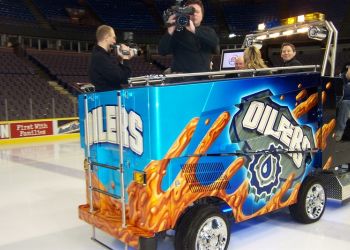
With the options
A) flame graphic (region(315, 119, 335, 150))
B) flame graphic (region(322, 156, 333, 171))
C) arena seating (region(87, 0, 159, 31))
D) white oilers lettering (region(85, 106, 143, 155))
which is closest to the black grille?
white oilers lettering (region(85, 106, 143, 155))

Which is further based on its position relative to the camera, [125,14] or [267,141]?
[125,14]

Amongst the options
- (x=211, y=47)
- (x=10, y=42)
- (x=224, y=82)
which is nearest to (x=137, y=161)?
(x=224, y=82)

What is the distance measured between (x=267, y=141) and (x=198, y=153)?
2.34 ft

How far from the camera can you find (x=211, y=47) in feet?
9.71

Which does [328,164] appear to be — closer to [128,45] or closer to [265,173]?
[265,173]

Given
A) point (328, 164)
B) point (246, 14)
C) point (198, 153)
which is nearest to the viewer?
point (198, 153)

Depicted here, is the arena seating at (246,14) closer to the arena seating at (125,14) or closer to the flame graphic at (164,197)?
the arena seating at (125,14)

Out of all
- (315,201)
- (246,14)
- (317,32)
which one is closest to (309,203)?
(315,201)

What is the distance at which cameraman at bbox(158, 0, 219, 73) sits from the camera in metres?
2.89

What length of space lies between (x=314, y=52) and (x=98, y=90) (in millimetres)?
18393

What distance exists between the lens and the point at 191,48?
2.96m

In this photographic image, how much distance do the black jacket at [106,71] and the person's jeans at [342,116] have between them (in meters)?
2.18

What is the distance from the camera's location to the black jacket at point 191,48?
2906 millimetres

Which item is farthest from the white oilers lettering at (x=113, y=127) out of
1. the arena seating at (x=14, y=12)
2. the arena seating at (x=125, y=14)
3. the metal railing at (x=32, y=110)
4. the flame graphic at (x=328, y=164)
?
the arena seating at (x=125, y=14)
